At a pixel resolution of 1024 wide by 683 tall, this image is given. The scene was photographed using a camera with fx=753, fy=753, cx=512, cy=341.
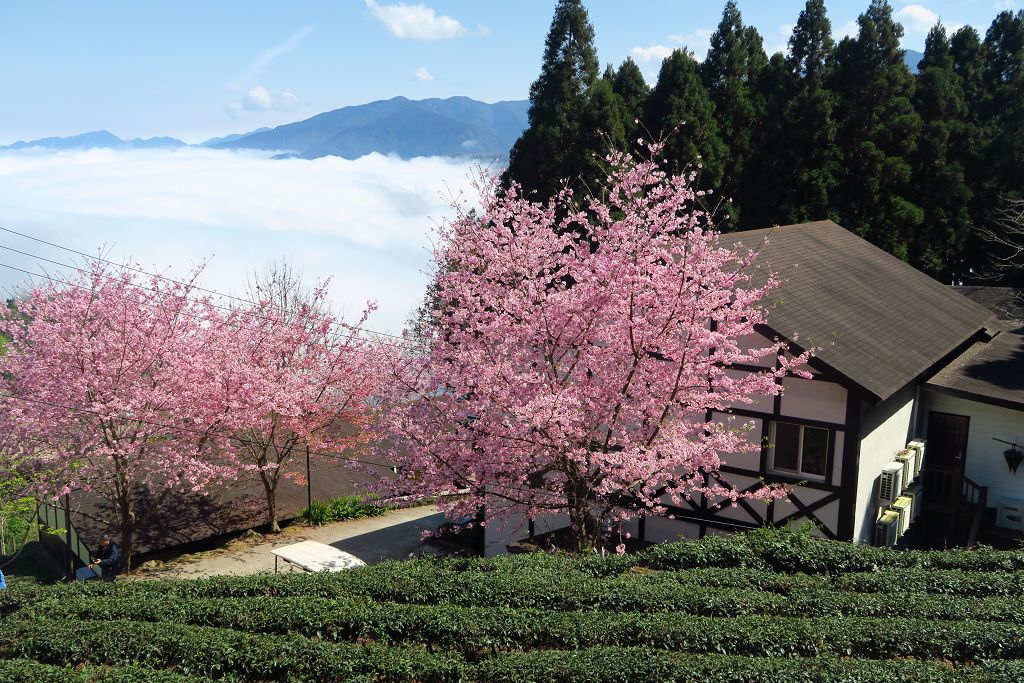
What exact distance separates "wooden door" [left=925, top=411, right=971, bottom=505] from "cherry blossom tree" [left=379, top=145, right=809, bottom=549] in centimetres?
593

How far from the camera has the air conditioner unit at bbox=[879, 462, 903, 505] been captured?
46.3ft

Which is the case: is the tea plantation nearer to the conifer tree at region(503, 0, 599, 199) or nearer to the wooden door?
the wooden door

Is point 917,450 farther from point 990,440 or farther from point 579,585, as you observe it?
point 579,585

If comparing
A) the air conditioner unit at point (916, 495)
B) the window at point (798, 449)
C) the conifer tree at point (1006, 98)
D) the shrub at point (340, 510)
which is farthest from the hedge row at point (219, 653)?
the conifer tree at point (1006, 98)

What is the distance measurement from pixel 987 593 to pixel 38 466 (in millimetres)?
18966

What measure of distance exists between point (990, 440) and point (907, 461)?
3.02m

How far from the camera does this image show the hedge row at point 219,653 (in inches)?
317

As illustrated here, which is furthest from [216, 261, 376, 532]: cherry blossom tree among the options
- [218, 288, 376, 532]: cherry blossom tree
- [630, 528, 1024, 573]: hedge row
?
[630, 528, 1024, 573]: hedge row

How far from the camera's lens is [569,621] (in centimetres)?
884

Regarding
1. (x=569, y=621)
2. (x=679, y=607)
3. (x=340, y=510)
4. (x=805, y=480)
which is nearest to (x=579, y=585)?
(x=569, y=621)

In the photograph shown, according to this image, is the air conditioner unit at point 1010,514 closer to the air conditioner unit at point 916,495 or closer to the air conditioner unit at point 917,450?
the air conditioner unit at point 916,495

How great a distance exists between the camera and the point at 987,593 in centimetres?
1001

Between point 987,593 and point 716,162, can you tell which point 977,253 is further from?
point 987,593

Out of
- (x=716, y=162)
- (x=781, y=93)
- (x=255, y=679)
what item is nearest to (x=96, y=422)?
(x=255, y=679)
